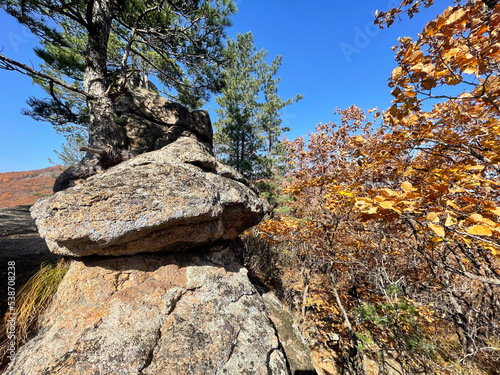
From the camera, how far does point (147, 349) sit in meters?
1.88

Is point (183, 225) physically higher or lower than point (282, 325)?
higher

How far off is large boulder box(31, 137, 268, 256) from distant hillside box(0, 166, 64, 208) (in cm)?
2605

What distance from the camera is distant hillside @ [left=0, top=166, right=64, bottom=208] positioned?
2055 centimetres

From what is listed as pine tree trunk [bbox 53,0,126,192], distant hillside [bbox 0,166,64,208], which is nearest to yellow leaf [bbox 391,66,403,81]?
pine tree trunk [bbox 53,0,126,192]

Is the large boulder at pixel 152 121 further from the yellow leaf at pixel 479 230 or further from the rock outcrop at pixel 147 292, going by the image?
the yellow leaf at pixel 479 230

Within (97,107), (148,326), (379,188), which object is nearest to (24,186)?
(97,107)

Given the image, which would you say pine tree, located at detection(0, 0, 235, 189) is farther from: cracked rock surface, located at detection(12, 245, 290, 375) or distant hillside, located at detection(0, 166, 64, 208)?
distant hillside, located at detection(0, 166, 64, 208)

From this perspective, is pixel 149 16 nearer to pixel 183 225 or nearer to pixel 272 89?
pixel 183 225

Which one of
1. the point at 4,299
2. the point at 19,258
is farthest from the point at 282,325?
the point at 19,258

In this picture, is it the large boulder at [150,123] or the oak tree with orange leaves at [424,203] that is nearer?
the oak tree with orange leaves at [424,203]

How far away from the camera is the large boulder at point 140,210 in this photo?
1943 mm

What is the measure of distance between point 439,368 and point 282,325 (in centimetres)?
417

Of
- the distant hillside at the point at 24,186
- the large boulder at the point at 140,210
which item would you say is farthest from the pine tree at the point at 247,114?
the distant hillside at the point at 24,186

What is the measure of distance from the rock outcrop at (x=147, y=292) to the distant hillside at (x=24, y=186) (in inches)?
1026
